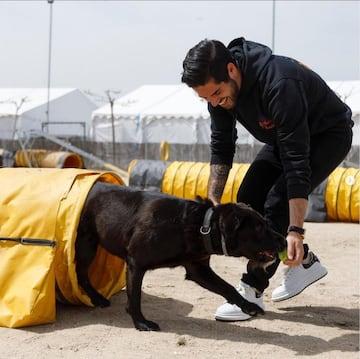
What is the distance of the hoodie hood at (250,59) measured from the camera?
3236 mm

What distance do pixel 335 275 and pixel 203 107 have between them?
58.4 ft

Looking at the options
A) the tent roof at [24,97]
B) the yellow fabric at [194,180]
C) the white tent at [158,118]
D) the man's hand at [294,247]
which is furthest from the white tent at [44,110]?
the man's hand at [294,247]

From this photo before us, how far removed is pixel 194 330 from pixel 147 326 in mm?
278

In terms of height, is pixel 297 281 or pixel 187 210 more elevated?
pixel 187 210

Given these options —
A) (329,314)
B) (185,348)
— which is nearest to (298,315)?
(329,314)

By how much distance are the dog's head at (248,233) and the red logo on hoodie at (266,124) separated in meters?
0.48

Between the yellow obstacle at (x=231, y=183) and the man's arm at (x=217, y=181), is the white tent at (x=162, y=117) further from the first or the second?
the man's arm at (x=217, y=181)

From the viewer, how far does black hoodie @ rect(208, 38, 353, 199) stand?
3.08m

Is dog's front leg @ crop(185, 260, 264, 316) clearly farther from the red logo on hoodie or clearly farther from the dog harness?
the red logo on hoodie

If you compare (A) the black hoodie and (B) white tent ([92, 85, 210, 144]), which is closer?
(A) the black hoodie

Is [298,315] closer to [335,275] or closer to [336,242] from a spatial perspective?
[335,275]

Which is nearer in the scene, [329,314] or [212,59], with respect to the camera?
[212,59]

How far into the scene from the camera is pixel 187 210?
3.54m

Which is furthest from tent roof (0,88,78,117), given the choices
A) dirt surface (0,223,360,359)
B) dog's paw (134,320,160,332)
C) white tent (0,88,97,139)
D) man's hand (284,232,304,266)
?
man's hand (284,232,304,266)
